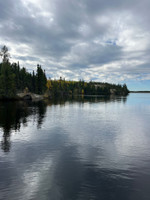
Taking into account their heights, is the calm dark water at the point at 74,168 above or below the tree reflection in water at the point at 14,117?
below

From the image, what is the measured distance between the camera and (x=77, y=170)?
1052cm

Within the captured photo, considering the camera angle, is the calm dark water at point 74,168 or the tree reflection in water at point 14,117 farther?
the tree reflection in water at point 14,117

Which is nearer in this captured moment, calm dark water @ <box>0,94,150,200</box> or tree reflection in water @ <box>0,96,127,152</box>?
calm dark water @ <box>0,94,150,200</box>

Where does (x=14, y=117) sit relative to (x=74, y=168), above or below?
above

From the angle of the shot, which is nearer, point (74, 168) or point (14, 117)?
point (74, 168)

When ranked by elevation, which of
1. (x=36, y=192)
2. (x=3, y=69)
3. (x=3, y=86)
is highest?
(x=3, y=69)

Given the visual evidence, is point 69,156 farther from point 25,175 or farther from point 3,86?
point 3,86

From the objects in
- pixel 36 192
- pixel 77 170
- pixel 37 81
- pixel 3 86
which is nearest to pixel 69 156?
pixel 77 170

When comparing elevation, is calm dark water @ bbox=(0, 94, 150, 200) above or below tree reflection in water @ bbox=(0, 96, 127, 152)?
below

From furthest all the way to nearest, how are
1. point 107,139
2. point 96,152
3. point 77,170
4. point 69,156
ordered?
1. point 107,139
2. point 96,152
3. point 69,156
4. point 77,170

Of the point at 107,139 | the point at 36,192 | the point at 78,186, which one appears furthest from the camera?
the point at 107,139

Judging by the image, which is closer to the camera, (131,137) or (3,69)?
(131,137)

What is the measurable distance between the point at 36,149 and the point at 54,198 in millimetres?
7299

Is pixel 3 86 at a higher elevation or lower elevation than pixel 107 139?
higher
